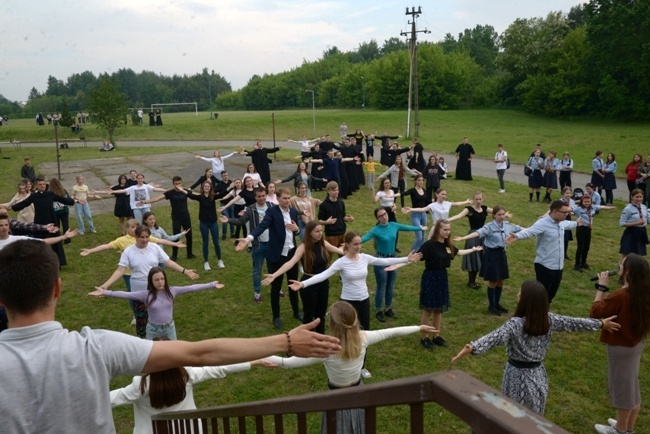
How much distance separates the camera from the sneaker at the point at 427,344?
796cm

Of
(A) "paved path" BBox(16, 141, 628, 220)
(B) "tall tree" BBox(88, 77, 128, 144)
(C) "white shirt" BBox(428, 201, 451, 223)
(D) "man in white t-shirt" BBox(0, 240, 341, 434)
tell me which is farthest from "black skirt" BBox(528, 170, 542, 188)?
(B) "tall tree" BBox(88, 77, 128, 144)

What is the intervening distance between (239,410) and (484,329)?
6.94m

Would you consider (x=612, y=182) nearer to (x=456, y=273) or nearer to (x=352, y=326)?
(x=456, y=273)

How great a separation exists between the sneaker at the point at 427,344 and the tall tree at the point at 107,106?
1470 inches

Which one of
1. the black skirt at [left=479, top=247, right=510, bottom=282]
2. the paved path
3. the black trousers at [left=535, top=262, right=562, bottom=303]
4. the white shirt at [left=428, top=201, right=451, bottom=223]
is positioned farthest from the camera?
the paved path

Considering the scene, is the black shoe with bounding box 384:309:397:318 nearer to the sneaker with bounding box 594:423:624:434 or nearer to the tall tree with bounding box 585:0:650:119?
the sneaker with bounding box 594:423:624:434

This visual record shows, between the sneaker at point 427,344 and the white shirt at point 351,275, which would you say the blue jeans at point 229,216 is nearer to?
the white shirt at point 351,275

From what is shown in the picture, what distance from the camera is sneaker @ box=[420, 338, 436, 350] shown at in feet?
26.1

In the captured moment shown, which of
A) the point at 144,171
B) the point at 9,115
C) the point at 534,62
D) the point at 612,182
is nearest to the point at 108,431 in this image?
the point at 612,182

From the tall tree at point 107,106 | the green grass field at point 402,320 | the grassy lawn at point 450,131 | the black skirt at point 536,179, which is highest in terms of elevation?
the tall tree at point 107,106

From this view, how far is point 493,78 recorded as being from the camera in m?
74.6

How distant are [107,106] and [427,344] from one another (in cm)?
3829

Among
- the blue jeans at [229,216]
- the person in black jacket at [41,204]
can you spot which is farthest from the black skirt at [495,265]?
the person in black jacket at [41,204]

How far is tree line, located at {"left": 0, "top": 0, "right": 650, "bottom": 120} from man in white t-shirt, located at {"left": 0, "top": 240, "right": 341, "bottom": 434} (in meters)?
44.2
